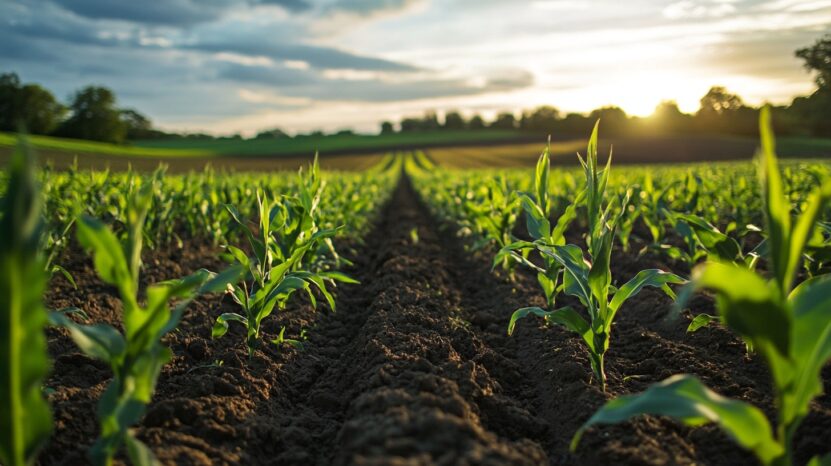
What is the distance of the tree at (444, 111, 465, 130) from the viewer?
341ft

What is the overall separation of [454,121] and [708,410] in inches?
4157

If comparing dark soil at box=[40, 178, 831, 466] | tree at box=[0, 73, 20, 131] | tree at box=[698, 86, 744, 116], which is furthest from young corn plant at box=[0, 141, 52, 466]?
tree at box=[698, 86, 744, 116]

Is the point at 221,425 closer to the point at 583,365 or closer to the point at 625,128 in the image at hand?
the point at 583,365

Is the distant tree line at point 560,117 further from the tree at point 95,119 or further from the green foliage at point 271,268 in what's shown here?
the green foliage at point 271,268

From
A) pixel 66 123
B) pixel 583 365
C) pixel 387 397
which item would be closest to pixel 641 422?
pixel 583 365

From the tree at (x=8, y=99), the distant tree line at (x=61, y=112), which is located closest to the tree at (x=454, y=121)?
the distant tree line at (x=61, y=112)

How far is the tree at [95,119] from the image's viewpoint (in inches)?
2419

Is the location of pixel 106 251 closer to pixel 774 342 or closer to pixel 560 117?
pixel 774 342

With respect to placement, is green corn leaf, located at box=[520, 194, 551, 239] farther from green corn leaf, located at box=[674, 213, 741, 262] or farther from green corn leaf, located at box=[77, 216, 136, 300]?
green corn leaf, located at box=[77, 216, 136, 300]

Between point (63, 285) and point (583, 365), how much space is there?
5169mm

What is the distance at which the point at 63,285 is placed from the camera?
5.76 meters

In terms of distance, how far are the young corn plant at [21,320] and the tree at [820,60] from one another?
2246 inches

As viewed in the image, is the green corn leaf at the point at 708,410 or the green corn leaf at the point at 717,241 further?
the green corn leaf at the point at 717,241

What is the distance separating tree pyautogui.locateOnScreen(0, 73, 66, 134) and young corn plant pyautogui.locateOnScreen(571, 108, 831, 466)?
210 feet
